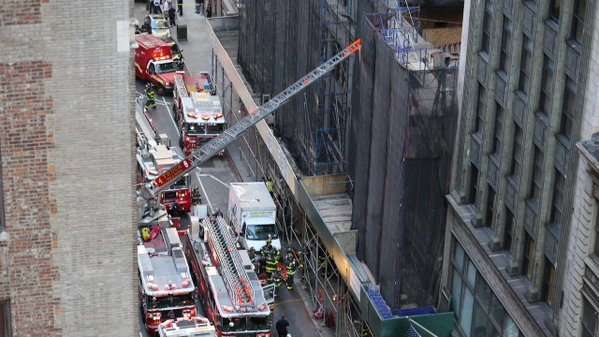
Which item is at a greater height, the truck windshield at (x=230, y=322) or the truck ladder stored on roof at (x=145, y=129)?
the truck ladder stored on roof at (x=145, y=129)

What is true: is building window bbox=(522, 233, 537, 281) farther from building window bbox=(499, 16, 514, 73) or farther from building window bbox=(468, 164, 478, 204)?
building window bbox=(499, 16, 514, 73)

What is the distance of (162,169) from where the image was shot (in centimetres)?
6825

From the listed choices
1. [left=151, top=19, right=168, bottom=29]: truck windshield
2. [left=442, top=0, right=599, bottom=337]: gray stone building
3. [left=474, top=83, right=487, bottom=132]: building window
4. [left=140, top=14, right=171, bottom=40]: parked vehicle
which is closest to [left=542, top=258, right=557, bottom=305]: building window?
[left=442, top=0, right=599, bottom=337]: gray stone building

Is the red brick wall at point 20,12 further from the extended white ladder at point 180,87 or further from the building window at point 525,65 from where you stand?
the extended white ladder at point 180,87

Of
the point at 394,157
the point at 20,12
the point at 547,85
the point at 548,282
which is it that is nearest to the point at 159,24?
the point at 394,157

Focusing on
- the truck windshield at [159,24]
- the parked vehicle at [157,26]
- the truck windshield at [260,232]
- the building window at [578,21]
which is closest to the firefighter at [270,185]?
the truck windshield at [260,232]

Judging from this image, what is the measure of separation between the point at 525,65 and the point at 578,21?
165 inches

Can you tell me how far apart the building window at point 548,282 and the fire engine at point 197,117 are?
110 ft

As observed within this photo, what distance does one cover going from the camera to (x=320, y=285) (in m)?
61.1

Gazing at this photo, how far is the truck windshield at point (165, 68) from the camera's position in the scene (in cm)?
8631

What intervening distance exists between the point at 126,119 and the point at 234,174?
5338 centimetres

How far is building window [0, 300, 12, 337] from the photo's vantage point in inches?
872

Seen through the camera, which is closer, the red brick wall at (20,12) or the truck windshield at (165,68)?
the red brick wall at (20,12)

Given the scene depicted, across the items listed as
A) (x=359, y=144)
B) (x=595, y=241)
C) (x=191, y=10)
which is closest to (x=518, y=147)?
(x=595, y=241)
